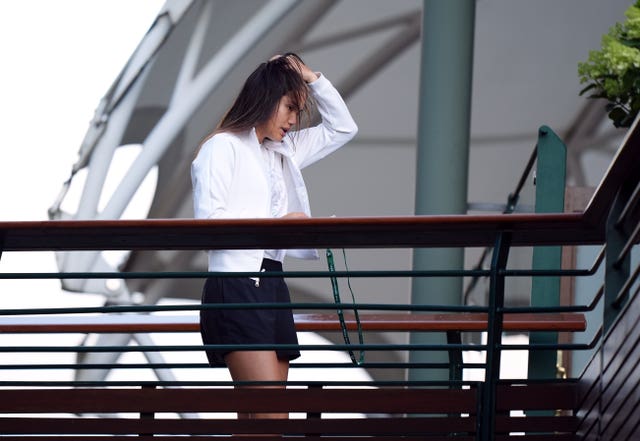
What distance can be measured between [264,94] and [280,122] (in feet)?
0.34

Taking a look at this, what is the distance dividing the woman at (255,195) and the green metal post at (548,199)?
3.09 ft

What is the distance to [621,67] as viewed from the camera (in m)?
5.33

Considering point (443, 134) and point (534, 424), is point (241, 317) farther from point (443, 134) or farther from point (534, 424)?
point (443, 134)

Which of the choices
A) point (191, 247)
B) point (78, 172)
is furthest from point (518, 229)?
point (78, 172)

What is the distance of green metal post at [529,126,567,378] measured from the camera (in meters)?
4.61

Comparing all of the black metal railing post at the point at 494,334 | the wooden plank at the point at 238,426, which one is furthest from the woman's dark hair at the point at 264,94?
the black metal railing post at the point at 494,334

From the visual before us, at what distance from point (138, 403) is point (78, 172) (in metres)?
9.48

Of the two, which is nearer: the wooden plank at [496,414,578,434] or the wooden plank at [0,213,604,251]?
the wooden plank at [0,213,604,251]

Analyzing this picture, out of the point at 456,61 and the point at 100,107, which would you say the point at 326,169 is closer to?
the point at 100,107

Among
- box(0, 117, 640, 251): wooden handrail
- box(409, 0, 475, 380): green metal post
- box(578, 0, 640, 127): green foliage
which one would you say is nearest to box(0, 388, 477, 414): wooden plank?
box(0, 117, 640, 251): wooden handrail

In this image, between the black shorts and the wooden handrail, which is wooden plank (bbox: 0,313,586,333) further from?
the wooden handrail

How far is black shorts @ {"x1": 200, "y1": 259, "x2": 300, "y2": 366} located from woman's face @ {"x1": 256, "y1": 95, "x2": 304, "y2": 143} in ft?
1.65

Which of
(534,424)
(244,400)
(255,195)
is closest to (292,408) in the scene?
(244,400)

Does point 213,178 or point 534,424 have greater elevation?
point 213,178
